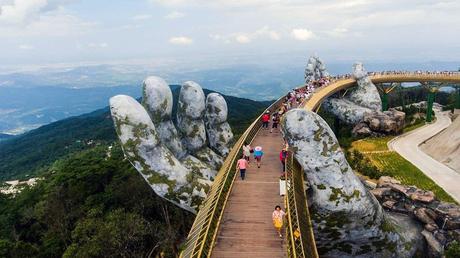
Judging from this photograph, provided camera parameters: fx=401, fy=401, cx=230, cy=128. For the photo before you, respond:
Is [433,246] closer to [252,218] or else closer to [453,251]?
[453,251]

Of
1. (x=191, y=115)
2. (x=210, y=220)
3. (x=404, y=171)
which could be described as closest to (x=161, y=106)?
(x=191, y=115)

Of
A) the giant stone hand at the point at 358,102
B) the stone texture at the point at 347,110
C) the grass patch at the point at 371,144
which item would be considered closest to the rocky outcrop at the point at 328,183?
the grass patch at the point at 371,144

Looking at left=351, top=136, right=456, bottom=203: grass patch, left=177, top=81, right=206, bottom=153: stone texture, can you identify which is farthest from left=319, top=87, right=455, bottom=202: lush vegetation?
left=177, top=81, right=206, bottom=153: stone texture

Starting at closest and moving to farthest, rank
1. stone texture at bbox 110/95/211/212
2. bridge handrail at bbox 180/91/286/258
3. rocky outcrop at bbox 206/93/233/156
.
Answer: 1. bridge handrail at bbox 180/91/286/258
2. stone texture at bbox 110/95/211/212
3. rocky outcrop at bbox 206/93/233/156

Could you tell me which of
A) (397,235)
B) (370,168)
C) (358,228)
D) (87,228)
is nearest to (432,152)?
(370,168)

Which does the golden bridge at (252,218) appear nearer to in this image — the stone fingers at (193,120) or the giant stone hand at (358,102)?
the stone fingers at (193,120)

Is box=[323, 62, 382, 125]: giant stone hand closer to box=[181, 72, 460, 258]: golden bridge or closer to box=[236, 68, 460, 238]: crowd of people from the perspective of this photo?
box=[236, 68, 460, 238]: crowd of people

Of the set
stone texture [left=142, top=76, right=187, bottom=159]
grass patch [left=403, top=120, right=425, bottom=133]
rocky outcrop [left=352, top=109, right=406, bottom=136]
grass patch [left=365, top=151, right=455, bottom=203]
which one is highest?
stone texture [left=142, top=76, right=187, bottom=159]
